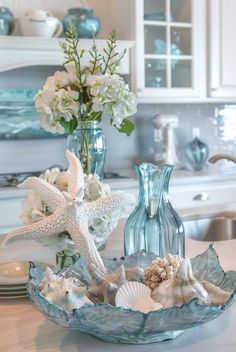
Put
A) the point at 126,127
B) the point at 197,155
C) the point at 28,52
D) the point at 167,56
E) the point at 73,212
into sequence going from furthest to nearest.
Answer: the point at 197,155 → the point at 167,56 → the point at 28,52 → the point at 126,127 → the point at 73,212

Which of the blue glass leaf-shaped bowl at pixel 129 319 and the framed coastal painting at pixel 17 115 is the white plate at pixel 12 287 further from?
the framed coastal painting at pixel 17 115

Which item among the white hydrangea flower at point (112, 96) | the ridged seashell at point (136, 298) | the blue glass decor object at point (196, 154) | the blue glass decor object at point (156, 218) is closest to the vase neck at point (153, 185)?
the blue glass decor object at point (156, 218)

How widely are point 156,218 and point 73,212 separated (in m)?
0.21

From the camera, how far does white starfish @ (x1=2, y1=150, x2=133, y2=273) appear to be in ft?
3.13

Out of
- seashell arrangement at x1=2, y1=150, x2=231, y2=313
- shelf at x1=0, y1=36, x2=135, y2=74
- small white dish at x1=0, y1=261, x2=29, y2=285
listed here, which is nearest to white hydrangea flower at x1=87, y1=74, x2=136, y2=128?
seashell arrangement at x1=2, y1=150, x2=231, y2=313

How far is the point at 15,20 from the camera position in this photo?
9.76 feet

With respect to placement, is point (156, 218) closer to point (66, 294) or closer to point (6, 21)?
point (66, 294)

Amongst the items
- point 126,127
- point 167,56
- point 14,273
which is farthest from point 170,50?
point 14,273

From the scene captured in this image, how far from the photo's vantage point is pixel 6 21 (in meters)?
2.83

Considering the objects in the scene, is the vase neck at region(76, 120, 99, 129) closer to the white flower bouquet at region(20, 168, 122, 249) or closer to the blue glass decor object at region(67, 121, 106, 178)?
the blue glass decor object at region(67, 121, 106, 178)

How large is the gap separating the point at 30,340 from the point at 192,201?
230 cm

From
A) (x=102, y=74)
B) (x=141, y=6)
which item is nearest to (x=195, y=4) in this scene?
(x=141, y=6)

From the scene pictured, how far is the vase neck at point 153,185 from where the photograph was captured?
42.9 inches

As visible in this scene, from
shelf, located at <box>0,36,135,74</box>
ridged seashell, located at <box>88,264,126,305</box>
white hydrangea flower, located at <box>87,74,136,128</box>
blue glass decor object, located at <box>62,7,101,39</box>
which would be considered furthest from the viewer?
blue glass decor object, located at <box>62,7,101,39</box>
